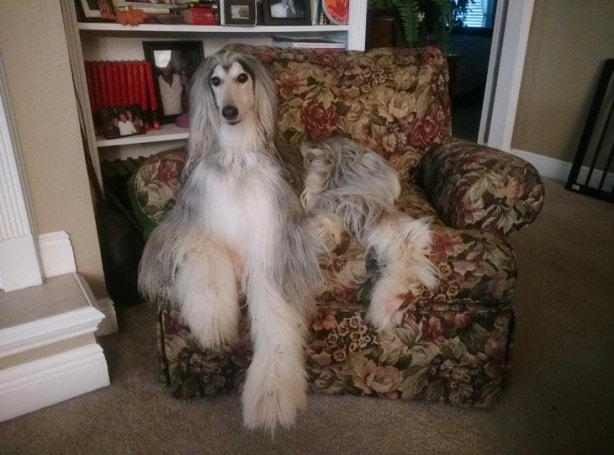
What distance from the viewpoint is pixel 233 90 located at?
4.35ft

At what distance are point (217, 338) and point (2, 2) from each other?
42.4 inches

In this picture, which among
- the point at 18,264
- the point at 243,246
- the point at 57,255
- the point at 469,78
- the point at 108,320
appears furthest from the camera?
the point at 469,78

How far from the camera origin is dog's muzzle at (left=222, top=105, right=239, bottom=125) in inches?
50.6

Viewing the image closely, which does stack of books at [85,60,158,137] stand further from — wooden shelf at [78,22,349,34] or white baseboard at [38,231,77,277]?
white baseboard at [38,231,77,277]

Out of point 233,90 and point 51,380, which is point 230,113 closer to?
point 233,90

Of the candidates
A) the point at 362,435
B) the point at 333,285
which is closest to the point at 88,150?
the point at 333,285

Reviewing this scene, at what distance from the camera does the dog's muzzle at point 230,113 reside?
1286 millimetres

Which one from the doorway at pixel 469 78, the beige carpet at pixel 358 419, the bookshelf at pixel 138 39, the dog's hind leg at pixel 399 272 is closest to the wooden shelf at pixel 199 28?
the bookshelf at pixel 138 39

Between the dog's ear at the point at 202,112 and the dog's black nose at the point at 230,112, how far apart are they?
0.24 ft

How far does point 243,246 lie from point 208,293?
0.18m

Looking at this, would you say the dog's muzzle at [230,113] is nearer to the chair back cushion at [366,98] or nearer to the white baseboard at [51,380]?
the chair back cushion at [366,98]

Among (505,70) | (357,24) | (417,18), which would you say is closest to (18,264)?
(357,24)

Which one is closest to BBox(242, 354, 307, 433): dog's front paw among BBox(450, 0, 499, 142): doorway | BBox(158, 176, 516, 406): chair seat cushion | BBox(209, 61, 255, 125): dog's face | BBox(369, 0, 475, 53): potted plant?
BBox(158, 176, 516, 406): chair seat cushion

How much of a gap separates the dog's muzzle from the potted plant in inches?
73.0
